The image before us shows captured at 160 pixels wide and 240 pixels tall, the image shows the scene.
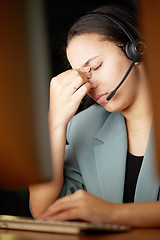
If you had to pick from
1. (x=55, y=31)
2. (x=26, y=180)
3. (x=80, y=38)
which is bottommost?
(x=26, y=180)

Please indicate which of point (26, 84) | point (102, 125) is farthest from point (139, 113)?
point (26, 84)

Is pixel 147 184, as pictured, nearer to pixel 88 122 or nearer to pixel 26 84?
pixel 88 122

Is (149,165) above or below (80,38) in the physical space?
below

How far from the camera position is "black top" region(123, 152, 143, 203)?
121 centimetres

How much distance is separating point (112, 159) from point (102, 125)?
7.6 inches

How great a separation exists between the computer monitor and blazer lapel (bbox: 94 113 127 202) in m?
0.86

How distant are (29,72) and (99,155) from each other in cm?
97

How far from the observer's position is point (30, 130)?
316 millimetres

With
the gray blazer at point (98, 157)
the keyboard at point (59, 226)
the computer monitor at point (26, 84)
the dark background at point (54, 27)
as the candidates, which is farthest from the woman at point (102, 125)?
the dark background at point (54, 27)

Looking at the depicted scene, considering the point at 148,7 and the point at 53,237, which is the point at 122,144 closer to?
the point at 53,237

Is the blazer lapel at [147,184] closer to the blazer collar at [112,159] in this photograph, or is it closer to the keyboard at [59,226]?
the blazer collar at [112,159]

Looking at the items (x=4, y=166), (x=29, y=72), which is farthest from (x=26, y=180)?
(x=29, y=72)

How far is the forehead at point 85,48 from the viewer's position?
43.9 inches

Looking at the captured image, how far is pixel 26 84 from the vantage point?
0.30 metres
